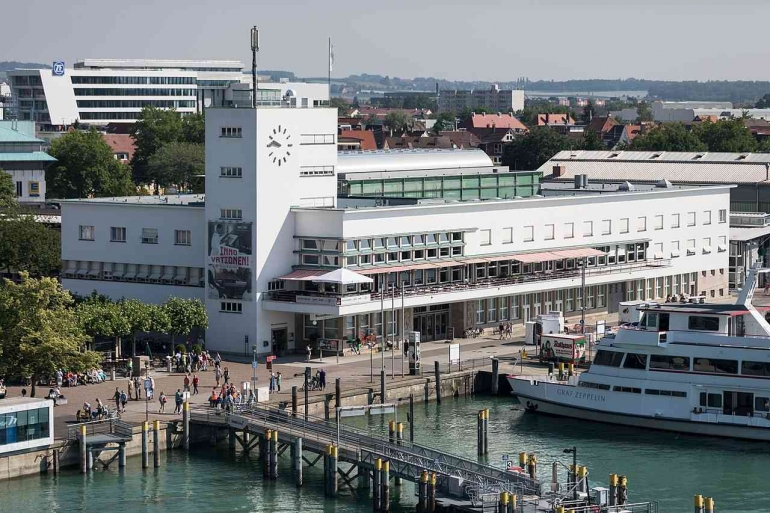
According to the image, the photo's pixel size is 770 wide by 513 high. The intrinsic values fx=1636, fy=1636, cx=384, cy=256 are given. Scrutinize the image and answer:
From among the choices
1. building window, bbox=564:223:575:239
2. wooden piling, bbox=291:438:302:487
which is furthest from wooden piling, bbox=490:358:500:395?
wooden piling, bbox=291:438:302:487

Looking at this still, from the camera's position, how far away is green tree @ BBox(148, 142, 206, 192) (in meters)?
164

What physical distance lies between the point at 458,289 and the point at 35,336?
25577 mm

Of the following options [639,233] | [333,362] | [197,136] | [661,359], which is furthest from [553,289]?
[197,136]

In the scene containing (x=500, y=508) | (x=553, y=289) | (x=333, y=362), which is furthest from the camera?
(x=553, y=289)

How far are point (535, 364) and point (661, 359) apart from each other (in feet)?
38.8

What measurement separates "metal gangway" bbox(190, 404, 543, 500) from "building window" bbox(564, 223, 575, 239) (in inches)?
1163

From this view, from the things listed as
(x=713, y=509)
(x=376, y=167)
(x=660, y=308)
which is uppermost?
(x=376, y=167)

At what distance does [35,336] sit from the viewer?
66625 mm

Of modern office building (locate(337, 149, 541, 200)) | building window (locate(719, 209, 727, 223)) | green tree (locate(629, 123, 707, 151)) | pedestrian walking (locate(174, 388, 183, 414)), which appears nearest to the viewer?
pedestrian walking (locate(174, 388, 183, 414))

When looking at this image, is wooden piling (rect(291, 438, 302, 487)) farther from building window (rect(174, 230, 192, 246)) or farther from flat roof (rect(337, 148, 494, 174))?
flat roof (rect(337, 148, 494, 174))

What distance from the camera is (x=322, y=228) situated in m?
80.4

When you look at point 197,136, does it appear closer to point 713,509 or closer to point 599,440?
point 599,440

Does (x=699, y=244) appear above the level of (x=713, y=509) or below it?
above

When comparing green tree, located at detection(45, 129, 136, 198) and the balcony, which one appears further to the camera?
green tree, located at detection(45, 129, 136, 198)
